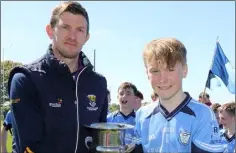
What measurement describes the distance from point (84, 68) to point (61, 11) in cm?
53

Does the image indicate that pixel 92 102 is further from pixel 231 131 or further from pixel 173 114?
pixel 231 131

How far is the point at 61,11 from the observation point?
3.45 m

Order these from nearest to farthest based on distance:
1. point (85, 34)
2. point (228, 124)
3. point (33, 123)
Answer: point (33, 123) → point (85, 34) → point (228, 124)

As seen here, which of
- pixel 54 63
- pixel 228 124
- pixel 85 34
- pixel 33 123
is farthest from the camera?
pixel 228 124

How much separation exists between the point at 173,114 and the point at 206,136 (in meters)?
0.34

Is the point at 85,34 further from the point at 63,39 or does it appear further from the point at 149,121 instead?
the point at 149,121

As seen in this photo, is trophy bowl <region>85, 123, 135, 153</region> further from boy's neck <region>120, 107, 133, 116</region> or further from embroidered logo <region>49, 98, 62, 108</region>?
boy's neck <region>120, 107, 133, 116</region>

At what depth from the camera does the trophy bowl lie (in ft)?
10.3

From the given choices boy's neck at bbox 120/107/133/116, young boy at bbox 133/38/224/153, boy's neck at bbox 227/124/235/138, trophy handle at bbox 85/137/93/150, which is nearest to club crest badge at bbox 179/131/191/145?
young boy at bbox 133/38/224/153

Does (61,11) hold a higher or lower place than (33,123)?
higher

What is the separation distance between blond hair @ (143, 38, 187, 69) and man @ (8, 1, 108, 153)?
55cm

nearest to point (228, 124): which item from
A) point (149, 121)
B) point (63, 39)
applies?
point (149, 121)

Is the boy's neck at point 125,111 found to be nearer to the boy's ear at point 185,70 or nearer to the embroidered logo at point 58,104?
the boy's ear at point 185,70

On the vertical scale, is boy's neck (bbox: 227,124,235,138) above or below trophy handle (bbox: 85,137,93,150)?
below
